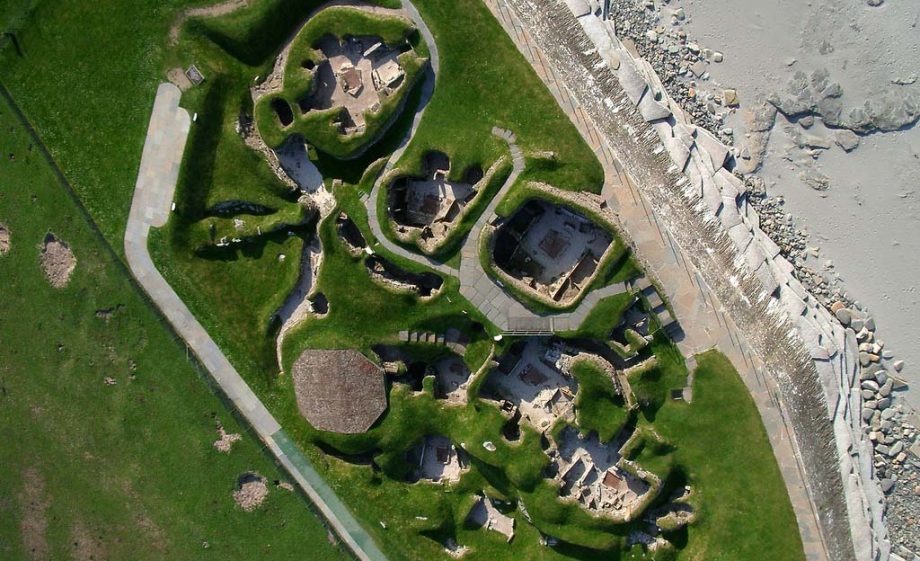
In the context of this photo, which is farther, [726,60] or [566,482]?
[726,60]

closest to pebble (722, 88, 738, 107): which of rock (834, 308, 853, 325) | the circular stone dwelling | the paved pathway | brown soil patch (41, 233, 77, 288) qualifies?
the paved pathway

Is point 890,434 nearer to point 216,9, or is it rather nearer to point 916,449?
point 916,449

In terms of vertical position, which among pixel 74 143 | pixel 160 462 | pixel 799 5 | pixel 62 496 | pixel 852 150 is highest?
pixel 799 5

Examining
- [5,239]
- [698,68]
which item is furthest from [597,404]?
[5,239]

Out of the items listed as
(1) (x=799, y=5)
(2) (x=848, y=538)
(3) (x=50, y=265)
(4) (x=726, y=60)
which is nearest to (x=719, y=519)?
(2) (x=848, y=538)

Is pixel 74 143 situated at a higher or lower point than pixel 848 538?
higher

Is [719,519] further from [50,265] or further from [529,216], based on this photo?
[50,265]
